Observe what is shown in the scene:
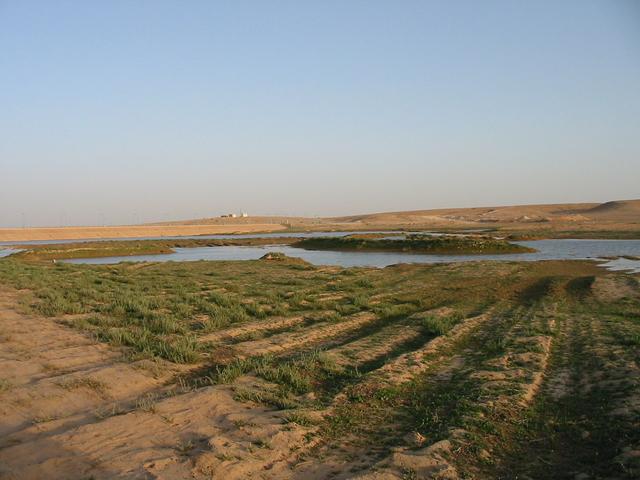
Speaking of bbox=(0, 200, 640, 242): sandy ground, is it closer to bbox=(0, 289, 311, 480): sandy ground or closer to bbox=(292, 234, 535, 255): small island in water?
bbox=(292, 234, 535, 255): small island in water

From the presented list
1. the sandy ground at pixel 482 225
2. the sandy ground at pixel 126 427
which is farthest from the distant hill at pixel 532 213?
the sandy ground at pixel 126 427

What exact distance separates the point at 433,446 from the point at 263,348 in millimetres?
4421

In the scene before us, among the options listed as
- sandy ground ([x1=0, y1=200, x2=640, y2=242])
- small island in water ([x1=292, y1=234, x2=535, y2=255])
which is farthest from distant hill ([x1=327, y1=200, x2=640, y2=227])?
small island in water ([x1=292, y1=234, x2=535, y2=255])

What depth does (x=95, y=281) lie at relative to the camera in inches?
700

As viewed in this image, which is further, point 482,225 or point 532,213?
point 532,213

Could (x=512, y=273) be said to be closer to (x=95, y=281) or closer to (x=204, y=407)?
(x=95, y=281)

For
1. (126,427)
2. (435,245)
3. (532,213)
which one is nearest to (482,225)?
(532,213)


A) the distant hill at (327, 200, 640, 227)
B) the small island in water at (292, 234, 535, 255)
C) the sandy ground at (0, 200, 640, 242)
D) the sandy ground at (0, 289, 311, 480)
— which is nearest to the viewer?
the sandy ground at (0, 289, 311, 480)

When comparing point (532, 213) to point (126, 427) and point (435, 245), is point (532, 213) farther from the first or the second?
point (126, 427)

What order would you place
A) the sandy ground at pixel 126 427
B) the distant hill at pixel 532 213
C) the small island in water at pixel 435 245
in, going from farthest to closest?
the distant hill at pixel 532 213, the small island in water at pixel 435 245, the sandy ground at pixel 126 427

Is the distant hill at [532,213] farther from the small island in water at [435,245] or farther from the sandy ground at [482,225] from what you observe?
the small island in water at [435,245]

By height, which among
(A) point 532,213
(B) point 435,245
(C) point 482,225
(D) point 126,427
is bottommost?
(C) point 482,225

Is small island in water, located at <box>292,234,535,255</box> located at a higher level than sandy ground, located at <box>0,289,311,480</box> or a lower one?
lower

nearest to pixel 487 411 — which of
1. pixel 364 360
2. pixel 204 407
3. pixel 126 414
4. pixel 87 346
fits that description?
pixel 364 360
